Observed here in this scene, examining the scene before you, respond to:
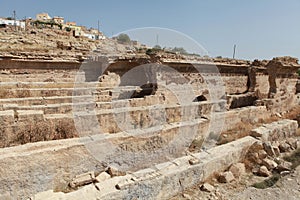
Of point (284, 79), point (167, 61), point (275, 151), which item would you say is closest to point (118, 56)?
point (167, 61)

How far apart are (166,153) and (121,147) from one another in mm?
1173

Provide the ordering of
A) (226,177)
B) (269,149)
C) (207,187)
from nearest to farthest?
1. (207,187)
2. (226,177)
3. (269,149)

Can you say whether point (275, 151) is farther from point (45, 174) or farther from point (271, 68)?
point (271, 68)

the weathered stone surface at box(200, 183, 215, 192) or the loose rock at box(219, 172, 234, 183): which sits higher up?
the loose rock at box(219, 172, 234, 183)

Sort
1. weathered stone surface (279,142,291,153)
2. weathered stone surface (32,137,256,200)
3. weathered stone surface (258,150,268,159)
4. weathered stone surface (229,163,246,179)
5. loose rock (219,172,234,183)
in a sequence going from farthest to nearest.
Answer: weathered stone surface (279,142,291,153) < weathered stone surface (258,150,268,159) < weathered stone surface (229,163,246,179) < loose rock (219,172,234,183) < weathered stone surface (32,137,256,200)

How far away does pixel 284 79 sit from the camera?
10.9 m

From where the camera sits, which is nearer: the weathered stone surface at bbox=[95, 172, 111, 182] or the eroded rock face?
the weathered stone surface at bbox=[95, 172, 111, 182]

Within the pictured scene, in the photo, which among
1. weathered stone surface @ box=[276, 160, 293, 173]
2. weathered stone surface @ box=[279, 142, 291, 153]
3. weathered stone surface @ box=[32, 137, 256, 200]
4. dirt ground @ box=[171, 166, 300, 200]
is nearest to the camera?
weathered stone surface @ box=[32, 137, 256, 200]

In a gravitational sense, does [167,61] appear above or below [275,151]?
above

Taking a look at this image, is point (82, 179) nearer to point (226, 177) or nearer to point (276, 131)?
point (226, 177)

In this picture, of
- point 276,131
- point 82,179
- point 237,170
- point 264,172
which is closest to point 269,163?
point 264,172

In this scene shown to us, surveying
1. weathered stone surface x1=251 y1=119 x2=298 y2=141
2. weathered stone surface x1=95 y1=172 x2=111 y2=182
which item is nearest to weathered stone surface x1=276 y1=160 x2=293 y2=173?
weathered stone surface x1=251 y1=119 x2=298 y2=141

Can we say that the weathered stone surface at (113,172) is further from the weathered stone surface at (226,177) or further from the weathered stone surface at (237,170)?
the weathered stone surface at (237,170)

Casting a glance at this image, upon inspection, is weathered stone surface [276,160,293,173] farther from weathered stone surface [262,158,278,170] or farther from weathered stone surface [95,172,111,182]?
weathered stone surface [95,172,111,182]
